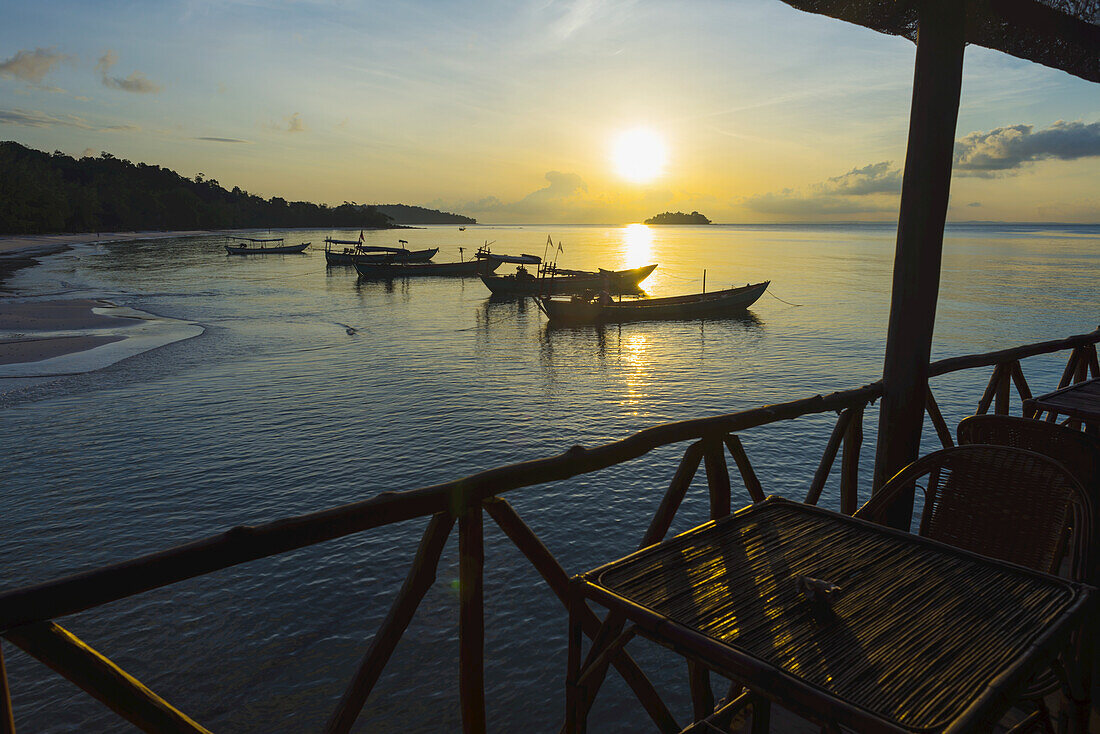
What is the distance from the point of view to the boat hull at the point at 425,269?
218 feet

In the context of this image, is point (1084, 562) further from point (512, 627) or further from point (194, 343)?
point (194, 343)

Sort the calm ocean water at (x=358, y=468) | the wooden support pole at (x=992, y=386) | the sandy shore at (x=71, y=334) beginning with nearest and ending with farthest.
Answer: the wooden support pole at (x=992, y=386) < the calm ocean water at (x=358, y=468) < the sandy shore at (x=71, y=334)

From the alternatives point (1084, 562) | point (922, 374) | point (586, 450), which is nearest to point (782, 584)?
point (586, 450)

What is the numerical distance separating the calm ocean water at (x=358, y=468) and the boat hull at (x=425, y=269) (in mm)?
28188

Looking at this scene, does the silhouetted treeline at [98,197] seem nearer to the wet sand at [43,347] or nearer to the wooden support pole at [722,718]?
the wet sand at [43,347]

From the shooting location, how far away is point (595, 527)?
38.1 ft

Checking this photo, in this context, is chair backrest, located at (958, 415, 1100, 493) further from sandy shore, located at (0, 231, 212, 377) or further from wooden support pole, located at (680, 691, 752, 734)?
sandy shore, located at (0, 231, 212, 377)

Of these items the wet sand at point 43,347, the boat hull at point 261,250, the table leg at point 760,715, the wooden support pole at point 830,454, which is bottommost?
the wet sand at point 43,347

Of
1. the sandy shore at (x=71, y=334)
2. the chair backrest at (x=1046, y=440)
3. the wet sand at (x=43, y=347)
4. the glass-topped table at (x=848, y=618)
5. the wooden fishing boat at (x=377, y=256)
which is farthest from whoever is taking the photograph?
the wooden fishing boat at (x=377, y=256)

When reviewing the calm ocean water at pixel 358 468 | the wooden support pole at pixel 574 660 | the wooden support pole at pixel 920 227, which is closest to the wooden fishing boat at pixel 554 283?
the calm ocean water at pixel 358 468

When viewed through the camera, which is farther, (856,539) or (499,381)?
(499,381)

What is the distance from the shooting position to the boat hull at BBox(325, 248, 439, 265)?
6806cm

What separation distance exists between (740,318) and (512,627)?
Answer: 3590 cm

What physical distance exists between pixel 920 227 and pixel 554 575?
3.33 m
